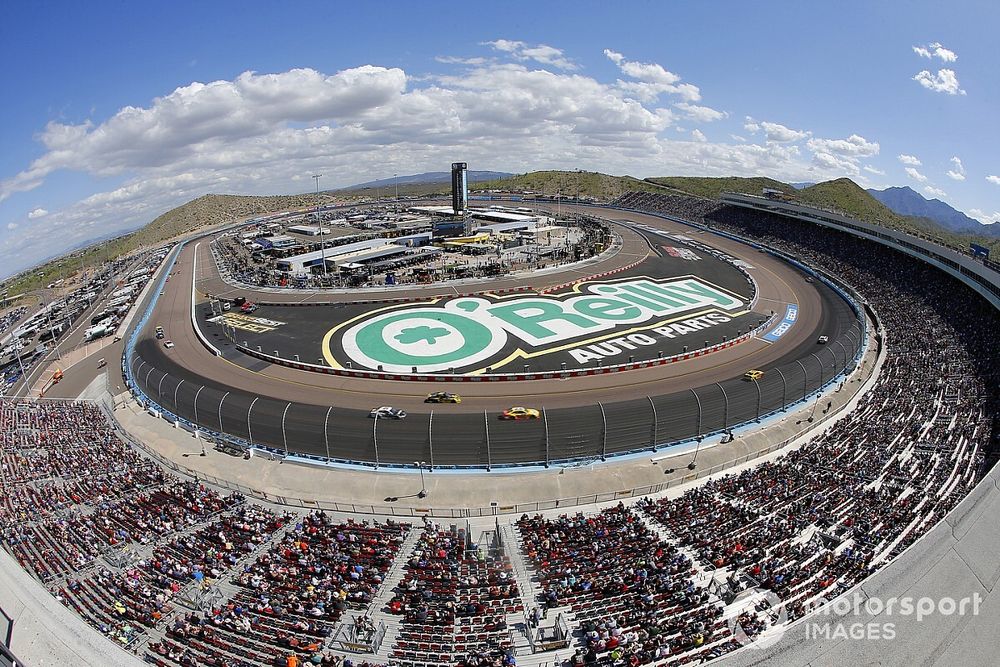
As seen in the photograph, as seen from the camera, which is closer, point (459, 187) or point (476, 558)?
point (476, 558)

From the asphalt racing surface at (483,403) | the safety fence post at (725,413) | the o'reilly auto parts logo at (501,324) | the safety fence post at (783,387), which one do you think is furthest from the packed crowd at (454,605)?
the safety fence post at (783,387)

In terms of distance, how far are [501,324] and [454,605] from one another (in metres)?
33.6

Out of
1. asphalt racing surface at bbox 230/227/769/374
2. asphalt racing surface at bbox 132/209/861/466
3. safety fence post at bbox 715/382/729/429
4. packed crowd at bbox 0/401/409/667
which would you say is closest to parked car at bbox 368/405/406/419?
asphalt racing surface at bbox 132/209/861/466

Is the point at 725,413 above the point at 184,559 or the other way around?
above

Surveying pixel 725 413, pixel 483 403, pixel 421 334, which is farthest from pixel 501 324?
pixel 725 413

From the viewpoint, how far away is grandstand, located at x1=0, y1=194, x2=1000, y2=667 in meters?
15.0

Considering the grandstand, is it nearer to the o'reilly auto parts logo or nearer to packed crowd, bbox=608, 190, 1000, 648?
packed crowd, bbox=608, 190, 1000, 648

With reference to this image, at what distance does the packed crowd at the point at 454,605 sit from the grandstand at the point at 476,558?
0.06 m

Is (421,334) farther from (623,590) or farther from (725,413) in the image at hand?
(623,590)

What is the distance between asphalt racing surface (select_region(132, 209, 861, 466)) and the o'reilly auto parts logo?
4246 mm

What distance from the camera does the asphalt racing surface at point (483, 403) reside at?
26984mm

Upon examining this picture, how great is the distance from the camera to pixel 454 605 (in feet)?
53.1

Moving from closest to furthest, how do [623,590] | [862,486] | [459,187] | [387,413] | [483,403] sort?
[623,590]
[862,486]
[387,413]
[483,403]
[459,187]

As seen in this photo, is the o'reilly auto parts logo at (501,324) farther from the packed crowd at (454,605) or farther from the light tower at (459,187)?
the light tower at (459,187)
